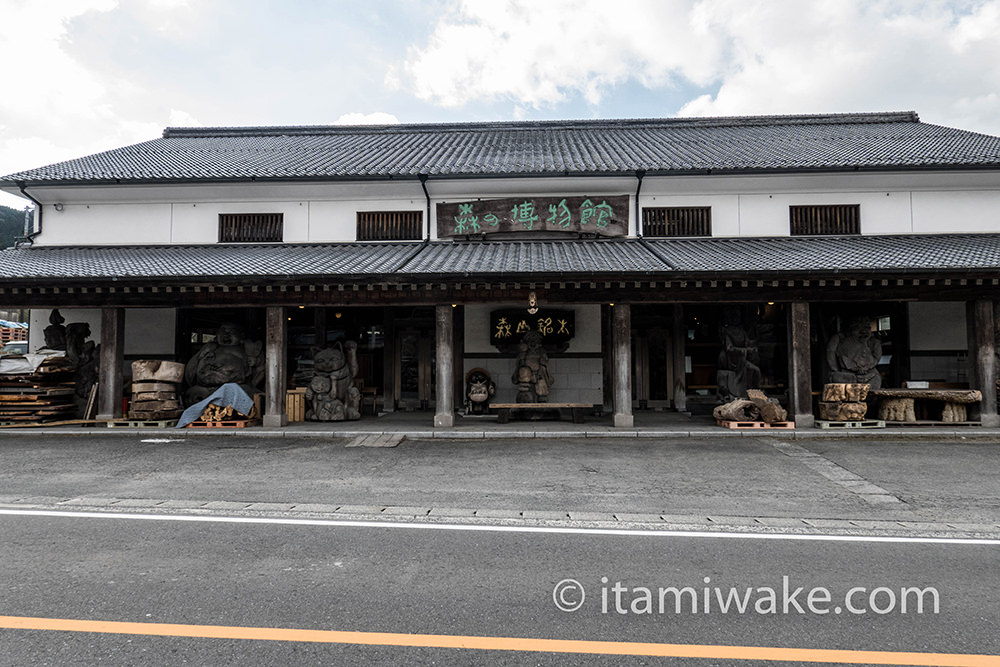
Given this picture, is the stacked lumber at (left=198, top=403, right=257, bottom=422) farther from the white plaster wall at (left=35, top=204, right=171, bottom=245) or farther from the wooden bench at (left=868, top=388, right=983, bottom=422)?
the wooden bench at (left=868, top=388, right=983, bottom=422)

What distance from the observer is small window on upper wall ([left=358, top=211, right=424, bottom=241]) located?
A: 13961 millimetres

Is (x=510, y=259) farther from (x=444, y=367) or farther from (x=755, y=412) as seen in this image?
(x=755, y=412)

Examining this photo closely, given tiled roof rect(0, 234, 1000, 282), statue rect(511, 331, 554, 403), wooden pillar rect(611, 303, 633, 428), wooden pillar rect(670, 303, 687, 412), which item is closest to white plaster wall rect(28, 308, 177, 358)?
tiled roof rect(0, 234, 1000, 282)

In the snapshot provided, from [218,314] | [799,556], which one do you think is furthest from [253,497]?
[218,314]

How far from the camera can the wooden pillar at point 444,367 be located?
1124 cm

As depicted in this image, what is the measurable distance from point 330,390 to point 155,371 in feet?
13.0

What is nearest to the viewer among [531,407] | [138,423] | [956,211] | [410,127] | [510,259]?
[138,423]

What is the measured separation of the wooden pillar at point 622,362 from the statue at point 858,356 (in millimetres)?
5138

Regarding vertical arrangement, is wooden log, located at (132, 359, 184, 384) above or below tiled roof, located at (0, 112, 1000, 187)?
below

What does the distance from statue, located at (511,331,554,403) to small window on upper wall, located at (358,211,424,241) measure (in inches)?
172

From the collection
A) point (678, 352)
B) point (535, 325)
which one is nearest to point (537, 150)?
point (535, 325)

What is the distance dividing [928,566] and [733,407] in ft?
23.9

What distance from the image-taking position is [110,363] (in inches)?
456

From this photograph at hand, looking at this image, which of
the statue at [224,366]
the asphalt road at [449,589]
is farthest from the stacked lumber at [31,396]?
the asphalt road at [449,589]
